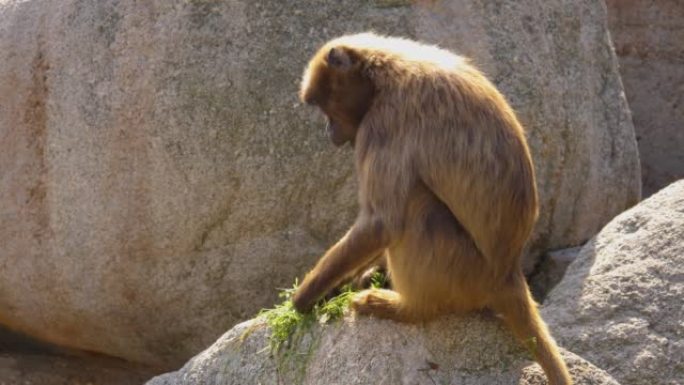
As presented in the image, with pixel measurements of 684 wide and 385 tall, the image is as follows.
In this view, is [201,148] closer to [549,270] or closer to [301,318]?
[301,318]

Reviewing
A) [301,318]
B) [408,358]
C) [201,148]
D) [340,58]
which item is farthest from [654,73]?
[408,358]

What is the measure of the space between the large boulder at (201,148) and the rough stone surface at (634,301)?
1.07m

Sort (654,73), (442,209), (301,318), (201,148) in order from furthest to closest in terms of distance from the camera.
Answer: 1. (654,73)
2. (201,148)
3. (301,318)
4. (442,209)

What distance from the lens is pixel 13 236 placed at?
7.20 metres

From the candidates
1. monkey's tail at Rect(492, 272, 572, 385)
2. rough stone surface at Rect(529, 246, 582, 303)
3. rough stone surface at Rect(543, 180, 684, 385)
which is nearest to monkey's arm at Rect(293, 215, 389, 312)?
monkey's tail at Rect(492, 272, 572, 385)

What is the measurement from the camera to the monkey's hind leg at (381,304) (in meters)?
5.27

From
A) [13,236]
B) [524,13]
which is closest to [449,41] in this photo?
[524,13]

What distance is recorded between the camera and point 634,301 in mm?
5637

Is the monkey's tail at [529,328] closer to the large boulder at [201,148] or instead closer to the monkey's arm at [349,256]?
the monkey's arm at [349,256]

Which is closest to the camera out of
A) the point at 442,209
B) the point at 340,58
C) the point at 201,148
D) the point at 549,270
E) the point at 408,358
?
the point at 408,358

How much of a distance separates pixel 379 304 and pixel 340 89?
3.27ft

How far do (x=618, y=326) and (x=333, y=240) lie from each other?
1713 mm

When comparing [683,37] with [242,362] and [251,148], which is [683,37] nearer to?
[251,148]

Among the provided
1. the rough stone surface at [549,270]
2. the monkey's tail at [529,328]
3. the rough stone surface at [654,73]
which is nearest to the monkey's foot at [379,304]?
the monkey's tail at [529,328]
